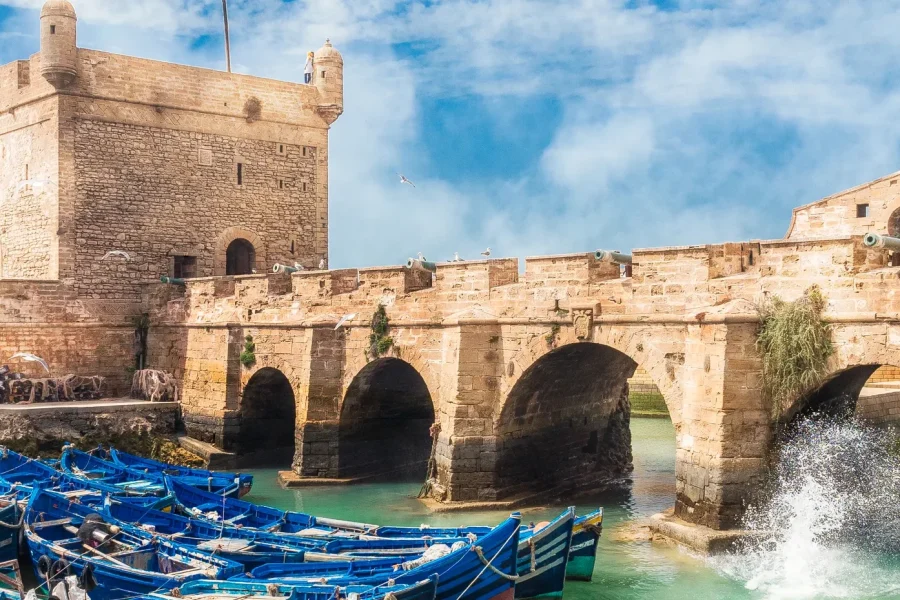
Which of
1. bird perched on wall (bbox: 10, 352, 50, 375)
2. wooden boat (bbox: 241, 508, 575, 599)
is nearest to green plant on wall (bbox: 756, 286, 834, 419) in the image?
wooden boat (bbox: 241, 508, 575, 599)

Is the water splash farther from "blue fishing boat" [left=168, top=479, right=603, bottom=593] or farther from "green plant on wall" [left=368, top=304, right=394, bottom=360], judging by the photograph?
"green plant on wall" [left=368, top=304, right=394, bottom=360]

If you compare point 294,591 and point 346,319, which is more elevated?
point 346,319

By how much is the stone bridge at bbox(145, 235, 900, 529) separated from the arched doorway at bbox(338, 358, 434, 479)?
4 centimetres

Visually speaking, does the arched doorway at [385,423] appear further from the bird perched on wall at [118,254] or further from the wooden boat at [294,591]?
the bird perched on wall at [118,254]

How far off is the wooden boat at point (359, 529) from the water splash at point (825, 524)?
62.1 inches

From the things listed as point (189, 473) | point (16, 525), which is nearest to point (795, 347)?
point (16, 525)

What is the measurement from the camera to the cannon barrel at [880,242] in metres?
11.2

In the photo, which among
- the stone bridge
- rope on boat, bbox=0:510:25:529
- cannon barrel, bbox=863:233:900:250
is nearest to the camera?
cannon barrel, bbox=863:233:900:250

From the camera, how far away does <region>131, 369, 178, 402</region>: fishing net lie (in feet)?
74.8

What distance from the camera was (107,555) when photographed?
11453 millimetres

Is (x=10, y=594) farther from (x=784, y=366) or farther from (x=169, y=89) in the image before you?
(x=169, y=89)

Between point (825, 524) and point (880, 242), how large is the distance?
149 inches

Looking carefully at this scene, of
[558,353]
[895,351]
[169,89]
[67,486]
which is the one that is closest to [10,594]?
[67,486]

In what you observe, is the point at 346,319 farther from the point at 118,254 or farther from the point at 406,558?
the point at 118,254
